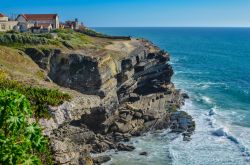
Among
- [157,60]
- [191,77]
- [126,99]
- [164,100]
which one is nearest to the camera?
[126,99]

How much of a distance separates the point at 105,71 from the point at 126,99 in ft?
30.7

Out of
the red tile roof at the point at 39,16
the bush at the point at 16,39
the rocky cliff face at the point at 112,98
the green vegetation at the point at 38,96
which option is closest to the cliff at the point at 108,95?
the rocky cliff face at the point at 112,98

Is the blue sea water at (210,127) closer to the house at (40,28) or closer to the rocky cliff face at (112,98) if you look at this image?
the rocky cliff face at (112,98)

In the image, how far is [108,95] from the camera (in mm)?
53219

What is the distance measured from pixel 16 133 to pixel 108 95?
3993 cm

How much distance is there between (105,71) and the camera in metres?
54.7

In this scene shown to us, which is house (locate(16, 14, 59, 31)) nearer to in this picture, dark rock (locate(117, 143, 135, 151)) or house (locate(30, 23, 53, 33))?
house (locate(30, 23, 53, 33))

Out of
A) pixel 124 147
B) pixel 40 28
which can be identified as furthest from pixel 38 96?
pixel 40 28

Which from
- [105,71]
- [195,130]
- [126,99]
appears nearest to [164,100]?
[126,99]

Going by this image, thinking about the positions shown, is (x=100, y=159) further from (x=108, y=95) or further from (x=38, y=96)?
(x=38, y=96)

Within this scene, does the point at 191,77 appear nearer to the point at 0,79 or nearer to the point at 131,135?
the point at 131,135

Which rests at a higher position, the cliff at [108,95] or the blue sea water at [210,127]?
the cliff at [108,95]

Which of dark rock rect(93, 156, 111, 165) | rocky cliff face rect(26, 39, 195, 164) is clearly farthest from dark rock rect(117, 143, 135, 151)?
dark rock rect(93, 156, 111, 165)

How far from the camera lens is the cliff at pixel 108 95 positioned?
4222cm
